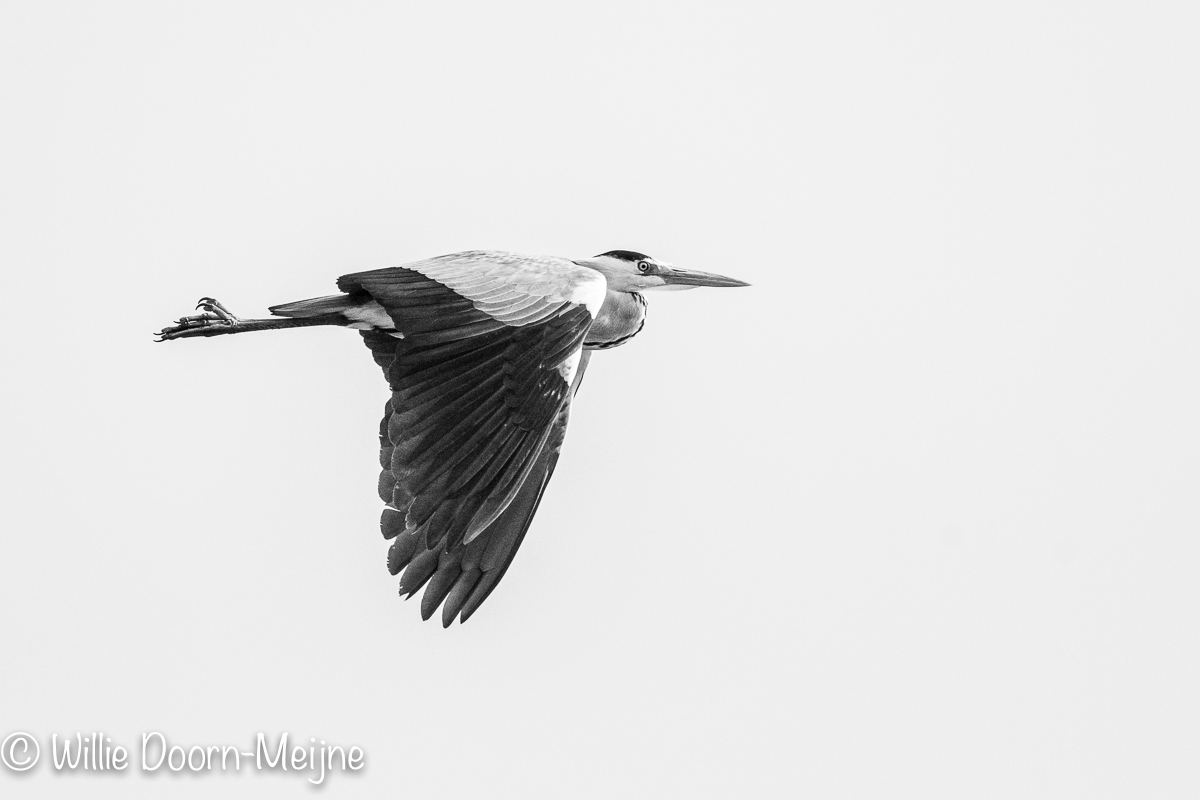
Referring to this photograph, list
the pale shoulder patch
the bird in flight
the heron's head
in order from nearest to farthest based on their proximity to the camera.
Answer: the bird in flight < the pale shoulder patch < the heron's head

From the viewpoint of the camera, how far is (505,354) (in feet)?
25.1

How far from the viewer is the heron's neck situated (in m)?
9.48

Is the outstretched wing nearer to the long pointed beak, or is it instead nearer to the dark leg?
the dark leg

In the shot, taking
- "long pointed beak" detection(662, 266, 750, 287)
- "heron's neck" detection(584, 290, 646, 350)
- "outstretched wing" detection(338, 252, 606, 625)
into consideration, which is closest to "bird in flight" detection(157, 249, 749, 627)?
"outstretched wing" detection(338, 252, 606, 625)

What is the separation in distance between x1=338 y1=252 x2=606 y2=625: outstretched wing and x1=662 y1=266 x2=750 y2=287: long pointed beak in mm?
1768

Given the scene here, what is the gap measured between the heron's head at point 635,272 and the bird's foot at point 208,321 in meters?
2.18

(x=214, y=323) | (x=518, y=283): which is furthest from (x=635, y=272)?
(x=214, y=323)

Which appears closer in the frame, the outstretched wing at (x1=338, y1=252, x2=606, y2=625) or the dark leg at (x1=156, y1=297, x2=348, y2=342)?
the outstretched wing at (x1=338, y1=252, x2=606, y2=625)

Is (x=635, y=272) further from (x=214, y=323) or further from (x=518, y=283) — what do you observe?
(x=214, y=323)

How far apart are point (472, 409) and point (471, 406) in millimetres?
16

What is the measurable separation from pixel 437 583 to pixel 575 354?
51.5 inches

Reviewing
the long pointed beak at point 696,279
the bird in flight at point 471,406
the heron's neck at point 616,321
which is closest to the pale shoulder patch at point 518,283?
the bird in flight at point 471,406

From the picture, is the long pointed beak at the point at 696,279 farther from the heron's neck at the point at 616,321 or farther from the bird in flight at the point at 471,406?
the bird in flight at the point at 471,406

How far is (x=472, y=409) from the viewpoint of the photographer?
745 centimetres
